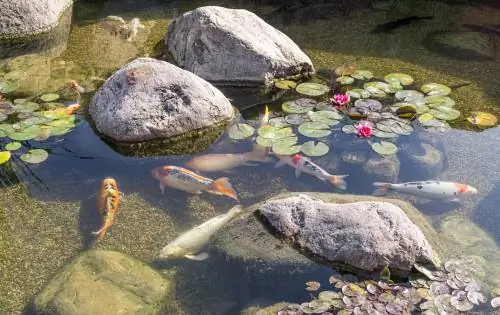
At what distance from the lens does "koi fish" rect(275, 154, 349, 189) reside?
3.73 m

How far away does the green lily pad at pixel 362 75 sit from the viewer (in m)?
5.01

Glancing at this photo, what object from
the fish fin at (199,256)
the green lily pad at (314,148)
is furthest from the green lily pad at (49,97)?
the fish fin at (199,256)

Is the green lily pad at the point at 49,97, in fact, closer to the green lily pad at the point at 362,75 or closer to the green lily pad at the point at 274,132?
the green lily pad at the point at 274,132

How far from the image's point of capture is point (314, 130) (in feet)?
13.9

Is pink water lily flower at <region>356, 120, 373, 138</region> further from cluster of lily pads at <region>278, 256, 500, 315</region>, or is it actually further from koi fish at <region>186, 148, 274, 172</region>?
cluster of lily pads at <region>278, 256, 500, 315</region>

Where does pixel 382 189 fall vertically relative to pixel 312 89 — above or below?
below

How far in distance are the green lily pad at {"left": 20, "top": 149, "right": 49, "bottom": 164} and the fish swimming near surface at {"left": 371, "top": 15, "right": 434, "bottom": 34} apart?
3.67 meters

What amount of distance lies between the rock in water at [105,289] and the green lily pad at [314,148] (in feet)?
4.74

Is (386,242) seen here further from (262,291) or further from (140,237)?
(140,237)

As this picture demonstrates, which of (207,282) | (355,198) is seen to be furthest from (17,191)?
(355,198)

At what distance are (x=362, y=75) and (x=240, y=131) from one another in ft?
4.58

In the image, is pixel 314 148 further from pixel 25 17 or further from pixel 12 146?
pixel 25 17

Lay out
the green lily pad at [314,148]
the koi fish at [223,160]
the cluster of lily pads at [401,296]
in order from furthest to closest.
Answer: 1. the green lily pad at [314,148]
2. the koi fish at [223,160]
3. the cluster of lily pads at [401,296]

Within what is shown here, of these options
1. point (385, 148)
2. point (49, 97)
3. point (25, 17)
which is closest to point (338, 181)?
point (385, 148)
